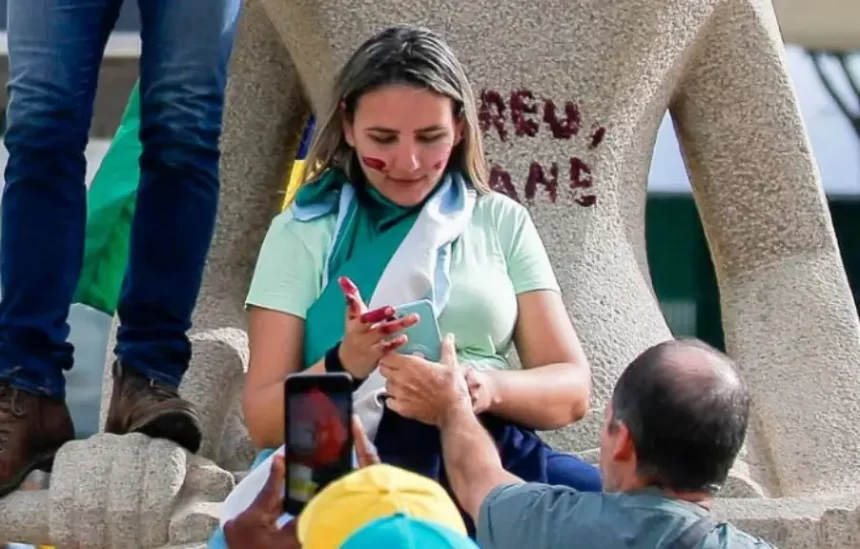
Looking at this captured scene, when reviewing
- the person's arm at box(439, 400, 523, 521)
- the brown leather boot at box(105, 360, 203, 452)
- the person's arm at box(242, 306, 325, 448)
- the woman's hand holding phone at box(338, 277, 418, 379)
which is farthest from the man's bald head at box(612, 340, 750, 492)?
the brown leather boot at box(105, 360, 203, 452)

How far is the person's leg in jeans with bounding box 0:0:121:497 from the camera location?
10.8 feet

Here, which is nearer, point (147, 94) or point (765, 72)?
point (147, 94)

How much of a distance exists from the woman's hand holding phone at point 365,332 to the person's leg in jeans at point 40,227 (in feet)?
2.49

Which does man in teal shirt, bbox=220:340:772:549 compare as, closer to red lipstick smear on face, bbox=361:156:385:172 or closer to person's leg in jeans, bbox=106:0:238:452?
red lipstick smear on face, bbox=361:156:385:172

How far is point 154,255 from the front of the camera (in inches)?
133

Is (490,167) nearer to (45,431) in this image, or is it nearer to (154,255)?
(154,255)

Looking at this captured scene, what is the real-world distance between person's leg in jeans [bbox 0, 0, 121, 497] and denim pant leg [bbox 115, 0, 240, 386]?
97 mm

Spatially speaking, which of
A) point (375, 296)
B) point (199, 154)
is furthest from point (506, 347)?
point (199, 154)

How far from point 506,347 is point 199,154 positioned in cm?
66

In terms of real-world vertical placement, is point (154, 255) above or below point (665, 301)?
above

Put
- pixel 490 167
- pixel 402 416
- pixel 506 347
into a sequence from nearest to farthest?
pixel 402 416
pixel 506 347
pixel 490 167

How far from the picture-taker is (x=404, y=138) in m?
2.94

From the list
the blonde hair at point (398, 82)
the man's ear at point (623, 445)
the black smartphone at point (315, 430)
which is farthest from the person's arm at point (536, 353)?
the black smartphone at point (315, 430)

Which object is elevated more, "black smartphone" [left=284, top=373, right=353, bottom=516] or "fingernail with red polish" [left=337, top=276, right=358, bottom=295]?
"fingernail with red polish" [left=337, top=276, right=358, bottom=295]
